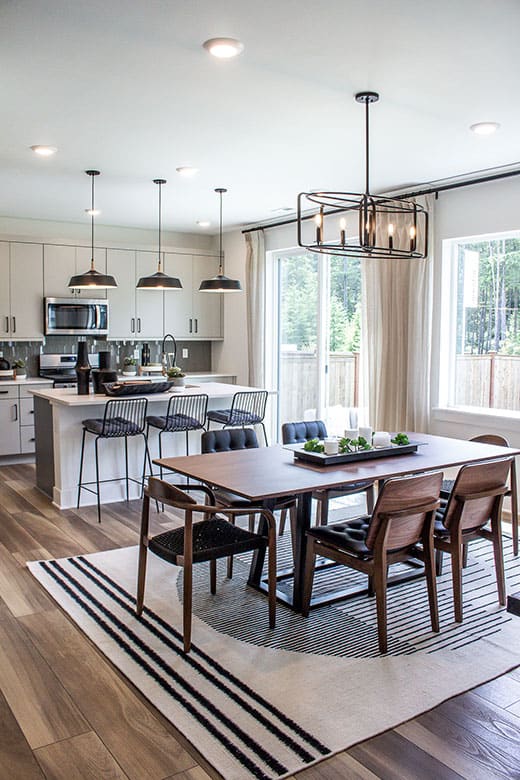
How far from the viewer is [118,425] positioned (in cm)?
559

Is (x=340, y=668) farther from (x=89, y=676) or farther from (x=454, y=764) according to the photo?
(x=89, y=676)

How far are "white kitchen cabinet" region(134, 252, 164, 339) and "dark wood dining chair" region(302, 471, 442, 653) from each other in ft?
18.1

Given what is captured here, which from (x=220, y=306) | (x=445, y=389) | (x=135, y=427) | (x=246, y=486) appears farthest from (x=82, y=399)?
(x=220, y=306)

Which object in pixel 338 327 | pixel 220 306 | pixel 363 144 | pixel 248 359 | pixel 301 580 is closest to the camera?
pixel 301 580

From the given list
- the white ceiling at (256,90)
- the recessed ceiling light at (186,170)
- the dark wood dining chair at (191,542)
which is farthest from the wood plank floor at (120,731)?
the recessed ceiling light at (186,170)

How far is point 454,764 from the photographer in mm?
2404

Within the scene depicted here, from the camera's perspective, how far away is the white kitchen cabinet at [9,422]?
7.40m

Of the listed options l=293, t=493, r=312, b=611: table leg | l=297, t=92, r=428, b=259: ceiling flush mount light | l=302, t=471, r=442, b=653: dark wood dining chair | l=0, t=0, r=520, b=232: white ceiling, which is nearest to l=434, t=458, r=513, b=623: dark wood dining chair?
l=302, t=471, r=442, b=653: dark wood dining chair

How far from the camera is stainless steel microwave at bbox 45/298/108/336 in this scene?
793 cm

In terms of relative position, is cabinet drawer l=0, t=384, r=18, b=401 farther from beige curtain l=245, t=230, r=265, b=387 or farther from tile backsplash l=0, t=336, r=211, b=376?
beige curtain l=245, t=230, r=265, b=387

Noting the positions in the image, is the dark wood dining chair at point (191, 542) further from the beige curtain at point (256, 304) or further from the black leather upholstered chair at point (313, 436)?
the beige curtain at point (256, 304)

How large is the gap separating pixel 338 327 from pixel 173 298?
8.00 ft

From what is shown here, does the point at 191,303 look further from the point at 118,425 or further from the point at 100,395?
the point at 118,425

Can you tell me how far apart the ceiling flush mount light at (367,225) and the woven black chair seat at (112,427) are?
213cm
